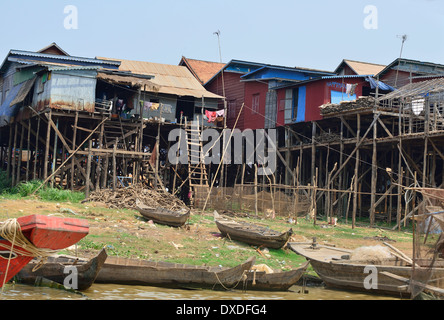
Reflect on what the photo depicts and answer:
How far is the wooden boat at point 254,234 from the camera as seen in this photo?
16.7 meters

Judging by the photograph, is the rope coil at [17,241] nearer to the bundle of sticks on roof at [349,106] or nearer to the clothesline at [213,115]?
the bundle of sticks on roof at [349,106]

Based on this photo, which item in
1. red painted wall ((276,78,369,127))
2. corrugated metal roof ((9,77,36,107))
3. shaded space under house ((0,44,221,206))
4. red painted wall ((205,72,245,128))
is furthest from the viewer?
red painted wall ((205,72,245,128))

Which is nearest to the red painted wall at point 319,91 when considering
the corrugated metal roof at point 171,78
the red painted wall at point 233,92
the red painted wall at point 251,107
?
the red painted wall at point 251,107

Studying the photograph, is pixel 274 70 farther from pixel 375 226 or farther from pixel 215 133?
pixel 375 226

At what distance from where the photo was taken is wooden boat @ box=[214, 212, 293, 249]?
16.7 m

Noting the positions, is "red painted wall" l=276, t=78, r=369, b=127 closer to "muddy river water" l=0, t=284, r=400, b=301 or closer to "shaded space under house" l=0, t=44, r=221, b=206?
"shaded space under house" l=0, t=44, r=221, b=206

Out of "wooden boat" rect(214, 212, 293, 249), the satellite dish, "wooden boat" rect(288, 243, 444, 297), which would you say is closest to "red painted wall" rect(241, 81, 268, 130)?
the satellite dish

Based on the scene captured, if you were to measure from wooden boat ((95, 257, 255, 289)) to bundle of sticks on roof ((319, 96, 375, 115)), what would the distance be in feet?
50.9

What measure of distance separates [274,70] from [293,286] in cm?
2128

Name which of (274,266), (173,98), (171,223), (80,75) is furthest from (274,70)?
(274,266)

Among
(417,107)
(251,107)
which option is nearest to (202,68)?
(251,107)

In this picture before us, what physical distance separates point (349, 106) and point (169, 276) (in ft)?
55.7

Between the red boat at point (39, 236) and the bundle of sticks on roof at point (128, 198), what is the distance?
12058mm

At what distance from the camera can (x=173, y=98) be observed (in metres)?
33.4
